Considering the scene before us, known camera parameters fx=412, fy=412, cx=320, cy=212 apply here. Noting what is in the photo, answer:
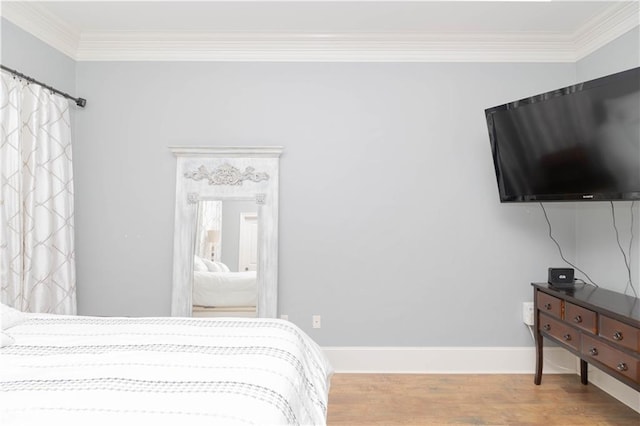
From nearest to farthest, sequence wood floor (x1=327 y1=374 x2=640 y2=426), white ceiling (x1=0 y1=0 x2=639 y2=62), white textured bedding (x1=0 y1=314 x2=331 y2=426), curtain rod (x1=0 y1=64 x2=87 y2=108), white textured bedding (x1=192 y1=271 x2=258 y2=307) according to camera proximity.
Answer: white textured bedding (x1=0 y1=314 x2=331 y2=426), wood floor (x1=327 y1=374 x2=640 y2=426), curtain rod (x1=0 y1=64 x2=87 y2=108), white ceiling (x1=0 y1=0 x2=639 y2=62), white textured bedding (x1=192 y1=271 x2=258 y2=307)

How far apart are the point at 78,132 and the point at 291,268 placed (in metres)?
→ 2.05

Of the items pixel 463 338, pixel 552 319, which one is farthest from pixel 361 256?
pixel 552 319

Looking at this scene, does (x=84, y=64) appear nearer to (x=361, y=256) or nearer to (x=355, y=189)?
(x=355, y=189)

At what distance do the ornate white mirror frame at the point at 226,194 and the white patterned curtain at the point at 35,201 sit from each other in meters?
0.77

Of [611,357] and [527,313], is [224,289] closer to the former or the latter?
[527,313]

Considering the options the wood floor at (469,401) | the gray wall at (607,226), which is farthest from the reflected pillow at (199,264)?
the gray wall at (607,226)

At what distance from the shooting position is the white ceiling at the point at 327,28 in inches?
112

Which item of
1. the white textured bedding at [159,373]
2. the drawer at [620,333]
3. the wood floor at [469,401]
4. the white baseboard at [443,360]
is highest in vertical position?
the white textured bedding at [159,373]

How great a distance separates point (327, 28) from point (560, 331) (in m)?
2.69

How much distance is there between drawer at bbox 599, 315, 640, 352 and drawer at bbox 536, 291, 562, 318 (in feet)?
1.39

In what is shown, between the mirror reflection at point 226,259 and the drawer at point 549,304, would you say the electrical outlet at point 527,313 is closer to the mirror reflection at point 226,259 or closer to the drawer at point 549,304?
the drawer at point 549,304

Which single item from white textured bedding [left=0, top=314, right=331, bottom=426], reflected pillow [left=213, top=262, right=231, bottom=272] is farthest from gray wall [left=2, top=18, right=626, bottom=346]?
white textured bedding [left=0, top=314, right=331, bottom=426]

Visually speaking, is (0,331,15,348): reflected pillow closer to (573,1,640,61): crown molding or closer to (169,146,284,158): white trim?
(169,146,284,158): white trim

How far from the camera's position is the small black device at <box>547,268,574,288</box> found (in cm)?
303
